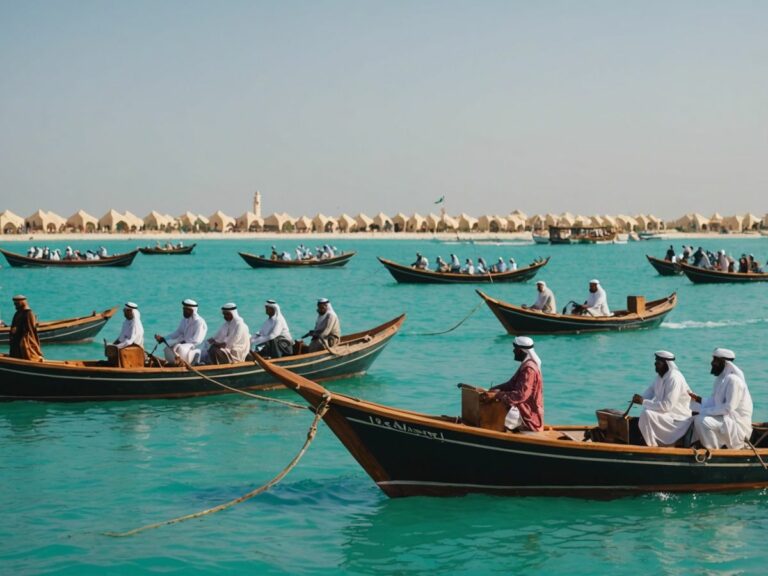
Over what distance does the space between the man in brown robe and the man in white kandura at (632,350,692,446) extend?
8997mm

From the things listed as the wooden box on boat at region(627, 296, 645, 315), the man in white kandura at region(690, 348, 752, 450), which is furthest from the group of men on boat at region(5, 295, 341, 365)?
the wooden box on boat at region(627, 296, 645, 315)

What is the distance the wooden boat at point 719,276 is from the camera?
38.6 meters

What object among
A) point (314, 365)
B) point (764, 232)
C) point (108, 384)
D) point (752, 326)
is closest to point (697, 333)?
point (752, 326)

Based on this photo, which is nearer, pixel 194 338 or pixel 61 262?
pixel 194 338

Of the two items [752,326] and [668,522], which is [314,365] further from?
[752,326]

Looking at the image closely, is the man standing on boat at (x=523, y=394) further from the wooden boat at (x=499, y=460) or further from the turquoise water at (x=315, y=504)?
the turquoise water at (x=315, y=504)

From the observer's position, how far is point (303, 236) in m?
116

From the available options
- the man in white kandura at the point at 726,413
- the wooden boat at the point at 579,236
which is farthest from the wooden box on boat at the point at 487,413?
the wooden boat at the point at 579,236

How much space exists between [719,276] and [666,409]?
3178 cm

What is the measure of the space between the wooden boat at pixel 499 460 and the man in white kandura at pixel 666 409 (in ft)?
0.81

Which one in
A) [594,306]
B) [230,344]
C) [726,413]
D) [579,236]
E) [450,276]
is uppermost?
[579,236]

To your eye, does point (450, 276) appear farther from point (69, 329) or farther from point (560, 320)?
point (69, 329)

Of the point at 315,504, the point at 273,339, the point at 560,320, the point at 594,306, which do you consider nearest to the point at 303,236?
the point at 594,306

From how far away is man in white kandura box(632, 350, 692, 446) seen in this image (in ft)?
29.8
